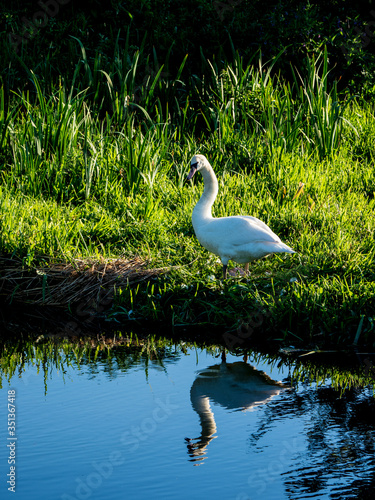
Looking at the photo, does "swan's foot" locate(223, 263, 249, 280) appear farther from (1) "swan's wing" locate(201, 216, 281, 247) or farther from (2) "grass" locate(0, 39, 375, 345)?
(1) "swan's wing" locate(201, 216, 281, 247)

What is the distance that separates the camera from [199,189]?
7508mm

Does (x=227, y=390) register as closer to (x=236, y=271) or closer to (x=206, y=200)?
(x=236, y=271)

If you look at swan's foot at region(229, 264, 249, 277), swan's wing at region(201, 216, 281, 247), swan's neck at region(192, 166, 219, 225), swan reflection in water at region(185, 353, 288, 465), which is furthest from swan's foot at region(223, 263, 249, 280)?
swan reflection in water at region(185, 353, 288, 465)

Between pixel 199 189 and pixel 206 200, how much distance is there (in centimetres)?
148

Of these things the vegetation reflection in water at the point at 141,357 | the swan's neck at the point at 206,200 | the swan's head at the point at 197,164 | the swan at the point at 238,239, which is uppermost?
the swan's head at the point at 197,164

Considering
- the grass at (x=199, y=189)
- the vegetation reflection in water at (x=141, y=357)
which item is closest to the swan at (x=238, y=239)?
the grass at (x=199, y=189)

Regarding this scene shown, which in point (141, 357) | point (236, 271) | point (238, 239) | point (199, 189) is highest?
point (199, 189)

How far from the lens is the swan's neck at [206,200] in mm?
5949

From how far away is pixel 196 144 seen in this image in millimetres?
8391

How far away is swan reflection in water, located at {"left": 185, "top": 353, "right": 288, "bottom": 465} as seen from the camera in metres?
4.00

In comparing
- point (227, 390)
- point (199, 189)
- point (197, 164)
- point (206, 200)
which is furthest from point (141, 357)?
point (199, 189)

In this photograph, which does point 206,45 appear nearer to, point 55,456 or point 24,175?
point 24,175

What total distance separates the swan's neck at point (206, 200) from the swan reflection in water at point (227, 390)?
1.44 meters

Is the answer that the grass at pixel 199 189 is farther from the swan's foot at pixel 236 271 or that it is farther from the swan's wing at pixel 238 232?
the swan's wing at pixel 238 232
